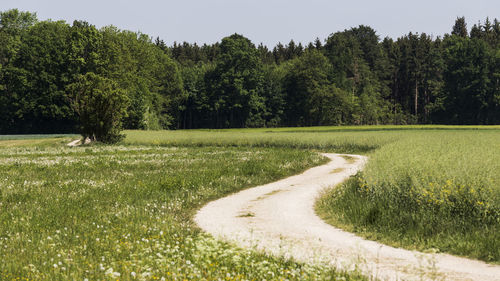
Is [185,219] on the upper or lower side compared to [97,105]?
lower

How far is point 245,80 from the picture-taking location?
10925 cm

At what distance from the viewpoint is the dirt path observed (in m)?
7.88

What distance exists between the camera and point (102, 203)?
1399 cm

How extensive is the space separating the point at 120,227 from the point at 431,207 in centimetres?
884

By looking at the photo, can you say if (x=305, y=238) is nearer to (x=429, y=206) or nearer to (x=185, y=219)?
(x=185, y=219)

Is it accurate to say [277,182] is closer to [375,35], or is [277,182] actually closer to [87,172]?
[87,172]

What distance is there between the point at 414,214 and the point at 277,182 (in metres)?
10.5

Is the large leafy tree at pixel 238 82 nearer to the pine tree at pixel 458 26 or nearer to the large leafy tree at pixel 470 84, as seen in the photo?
the large leafy tree at pixel 470 84

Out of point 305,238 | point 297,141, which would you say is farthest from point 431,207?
point 297,141

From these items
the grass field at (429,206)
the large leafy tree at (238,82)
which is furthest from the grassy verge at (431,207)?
the large leafy tree at (238,82)

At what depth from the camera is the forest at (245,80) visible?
8381 centimetres

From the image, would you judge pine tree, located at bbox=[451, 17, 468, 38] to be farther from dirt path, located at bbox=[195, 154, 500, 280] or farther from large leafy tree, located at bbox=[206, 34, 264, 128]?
dirt path, located at bbox=[195, 154, 500, 280]

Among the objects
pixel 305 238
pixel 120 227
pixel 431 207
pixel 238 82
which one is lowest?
pixel 305 238

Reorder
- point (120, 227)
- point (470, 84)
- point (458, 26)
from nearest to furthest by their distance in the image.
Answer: point (120, 227), point (470, 84), point (458, 26)
